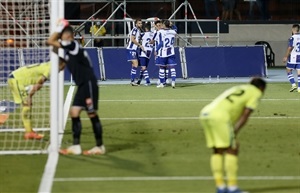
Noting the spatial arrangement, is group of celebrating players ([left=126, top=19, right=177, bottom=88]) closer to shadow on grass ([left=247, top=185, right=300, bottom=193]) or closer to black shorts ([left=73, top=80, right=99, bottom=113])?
black shorts ([left=73, top=80, right=99, bottom=113])

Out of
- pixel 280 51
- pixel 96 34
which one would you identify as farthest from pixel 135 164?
pixel 280 51

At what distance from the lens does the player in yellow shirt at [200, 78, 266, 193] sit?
11648 mm

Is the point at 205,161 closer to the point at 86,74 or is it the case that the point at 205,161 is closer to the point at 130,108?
the point at 86,74

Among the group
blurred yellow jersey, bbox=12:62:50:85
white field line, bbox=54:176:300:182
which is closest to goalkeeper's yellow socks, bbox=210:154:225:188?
white field line, bbox=54:176:300:182

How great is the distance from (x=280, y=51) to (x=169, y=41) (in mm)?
Answer: 14243

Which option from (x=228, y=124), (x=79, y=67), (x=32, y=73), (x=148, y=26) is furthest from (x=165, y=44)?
(x=228, y=124)

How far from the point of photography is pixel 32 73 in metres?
17.5

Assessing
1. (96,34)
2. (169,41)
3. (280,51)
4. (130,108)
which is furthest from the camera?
(280,51)

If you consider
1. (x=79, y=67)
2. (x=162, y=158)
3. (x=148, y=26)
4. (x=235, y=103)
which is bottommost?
(x=162, y=158)

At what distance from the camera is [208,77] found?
3434 cm

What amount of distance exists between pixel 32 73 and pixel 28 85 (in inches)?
14.7

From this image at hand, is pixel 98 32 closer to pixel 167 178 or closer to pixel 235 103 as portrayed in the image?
pixel 167 178

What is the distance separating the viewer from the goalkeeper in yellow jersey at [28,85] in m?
17.3

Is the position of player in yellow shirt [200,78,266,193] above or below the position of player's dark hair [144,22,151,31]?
below
